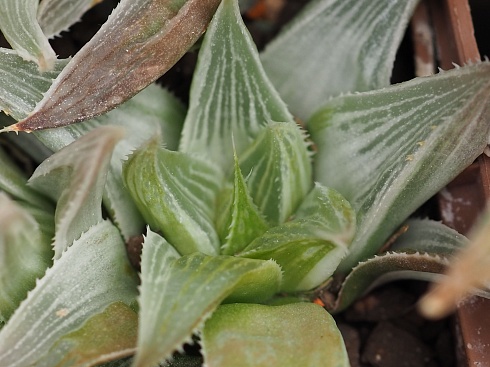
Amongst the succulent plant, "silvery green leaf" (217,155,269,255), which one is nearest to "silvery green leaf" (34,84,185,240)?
the succulent plant

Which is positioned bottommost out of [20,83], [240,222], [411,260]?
[411,260]

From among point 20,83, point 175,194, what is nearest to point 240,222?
point 175,194

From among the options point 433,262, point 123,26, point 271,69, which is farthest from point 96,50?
point 433,262

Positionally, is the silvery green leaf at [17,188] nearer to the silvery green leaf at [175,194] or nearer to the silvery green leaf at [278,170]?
the silvery green leaf at [175,194]

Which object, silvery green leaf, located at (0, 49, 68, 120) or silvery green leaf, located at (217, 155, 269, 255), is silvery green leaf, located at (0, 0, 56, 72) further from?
silvery green leaf, located at (217, 155, 269, 255)

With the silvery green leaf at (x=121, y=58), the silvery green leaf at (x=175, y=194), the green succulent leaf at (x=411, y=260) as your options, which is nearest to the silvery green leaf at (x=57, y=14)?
the silvery green leaf at (x=121, y=58)

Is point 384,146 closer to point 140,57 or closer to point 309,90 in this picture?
point 309,90

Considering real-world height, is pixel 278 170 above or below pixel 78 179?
below

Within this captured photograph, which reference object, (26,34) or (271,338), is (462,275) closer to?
(271,338)
